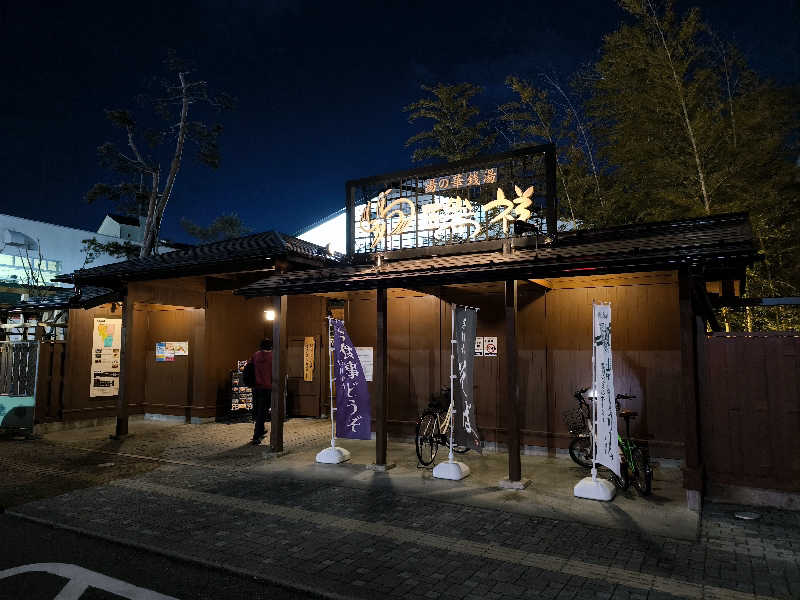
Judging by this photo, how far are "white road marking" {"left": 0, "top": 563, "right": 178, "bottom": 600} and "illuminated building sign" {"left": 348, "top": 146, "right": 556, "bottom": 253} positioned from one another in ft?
22.9

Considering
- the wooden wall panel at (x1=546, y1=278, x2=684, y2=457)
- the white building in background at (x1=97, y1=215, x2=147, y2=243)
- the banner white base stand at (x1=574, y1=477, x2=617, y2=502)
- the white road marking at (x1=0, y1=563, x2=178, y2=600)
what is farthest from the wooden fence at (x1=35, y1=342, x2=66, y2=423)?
the white building in background at (x1=97, y1=215, x2=147, y2=243)

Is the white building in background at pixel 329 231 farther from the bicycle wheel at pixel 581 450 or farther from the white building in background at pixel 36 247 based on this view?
the white building in background at pixel 36 247

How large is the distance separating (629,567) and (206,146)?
24.8 metres

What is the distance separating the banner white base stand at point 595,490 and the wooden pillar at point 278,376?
17.7 feet

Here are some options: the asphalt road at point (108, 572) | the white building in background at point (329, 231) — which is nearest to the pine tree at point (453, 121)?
the white building in background at point (329, 231)

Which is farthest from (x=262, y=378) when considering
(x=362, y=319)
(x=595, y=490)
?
(x=595, y=490)

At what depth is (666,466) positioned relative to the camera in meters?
8.05

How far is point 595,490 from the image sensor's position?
21.2 ft

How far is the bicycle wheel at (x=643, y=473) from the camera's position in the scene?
21.5 feet

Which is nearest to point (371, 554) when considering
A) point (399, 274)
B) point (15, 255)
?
point (399, 274)

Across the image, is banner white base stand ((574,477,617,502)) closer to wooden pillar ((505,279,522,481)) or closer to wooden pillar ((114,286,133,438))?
wooden pillar ((505,279,522,481))

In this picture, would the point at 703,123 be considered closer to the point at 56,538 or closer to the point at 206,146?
the point at 56,538

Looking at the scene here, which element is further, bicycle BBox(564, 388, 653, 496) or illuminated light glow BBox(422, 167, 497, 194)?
illuminated light glow BBox(422, 167, 497, 194)

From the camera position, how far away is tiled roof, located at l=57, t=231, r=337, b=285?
9.92m
